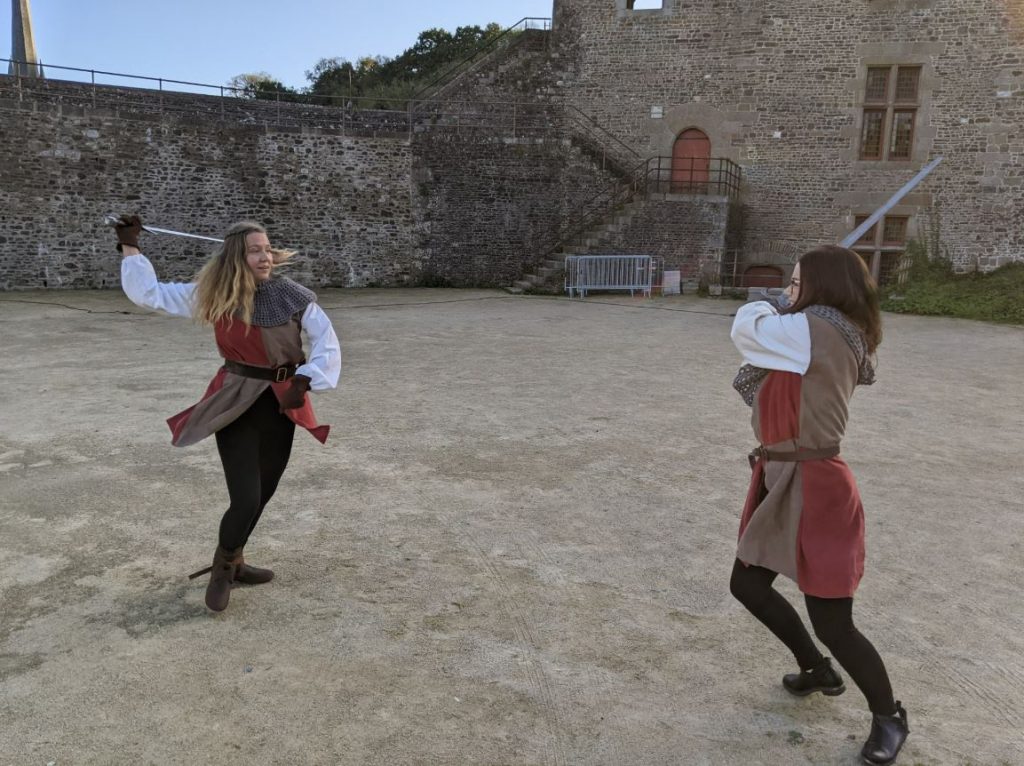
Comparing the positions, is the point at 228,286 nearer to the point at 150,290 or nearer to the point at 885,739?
the point at 150,290

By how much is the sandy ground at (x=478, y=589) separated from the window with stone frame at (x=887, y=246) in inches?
421

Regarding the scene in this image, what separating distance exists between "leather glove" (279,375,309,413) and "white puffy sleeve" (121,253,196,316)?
1.94 feet

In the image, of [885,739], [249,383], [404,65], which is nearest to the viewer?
[885,739]

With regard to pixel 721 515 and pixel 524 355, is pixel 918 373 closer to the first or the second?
pixel 524 355

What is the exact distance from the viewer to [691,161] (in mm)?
17359

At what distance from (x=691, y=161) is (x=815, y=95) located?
2.85 meters

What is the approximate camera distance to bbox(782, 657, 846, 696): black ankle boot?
256 cm

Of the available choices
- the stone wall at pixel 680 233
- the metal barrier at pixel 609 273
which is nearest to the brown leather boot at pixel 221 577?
the metal barrier at pixel 609 273

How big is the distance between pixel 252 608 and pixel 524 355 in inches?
246

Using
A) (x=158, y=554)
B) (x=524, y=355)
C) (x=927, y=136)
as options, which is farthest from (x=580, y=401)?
(x=927, y=136)

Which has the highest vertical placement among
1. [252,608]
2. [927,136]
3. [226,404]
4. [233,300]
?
[927,136]

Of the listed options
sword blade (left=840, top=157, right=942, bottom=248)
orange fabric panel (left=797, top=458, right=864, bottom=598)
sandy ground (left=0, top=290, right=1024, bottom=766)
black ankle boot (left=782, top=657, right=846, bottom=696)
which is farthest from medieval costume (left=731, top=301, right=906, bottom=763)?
sword blade (left=840, top=157, right=942, bottom=248)

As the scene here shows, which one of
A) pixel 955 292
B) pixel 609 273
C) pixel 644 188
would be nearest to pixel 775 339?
pixel 609 273

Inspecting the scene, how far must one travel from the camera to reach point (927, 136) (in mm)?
15992
